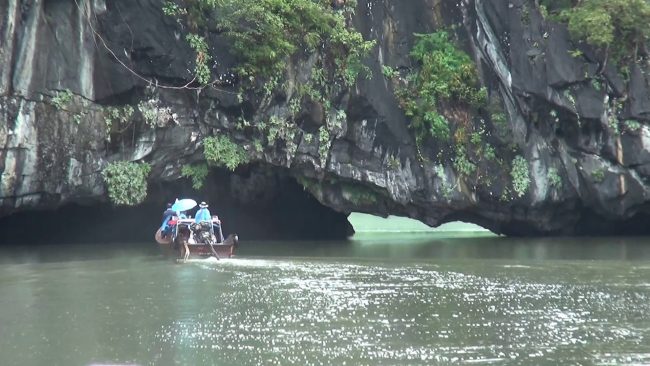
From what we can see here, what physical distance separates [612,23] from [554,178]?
4.34 meters

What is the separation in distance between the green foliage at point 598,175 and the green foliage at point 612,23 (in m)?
3.05

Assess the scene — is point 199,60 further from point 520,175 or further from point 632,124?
point 632,124

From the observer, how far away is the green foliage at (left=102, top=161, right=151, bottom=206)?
19047 mm

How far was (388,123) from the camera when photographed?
2147 centimetres

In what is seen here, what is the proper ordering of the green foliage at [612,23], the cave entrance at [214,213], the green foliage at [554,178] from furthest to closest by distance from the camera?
the cave entrance at [214,213], the green foliage at [554,178], the green foliage at [612,23]

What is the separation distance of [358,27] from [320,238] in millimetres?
7638

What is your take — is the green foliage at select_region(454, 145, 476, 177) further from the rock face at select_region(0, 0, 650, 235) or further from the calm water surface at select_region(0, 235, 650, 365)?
the calm water surface at select_region(0, 235, 650, 365)

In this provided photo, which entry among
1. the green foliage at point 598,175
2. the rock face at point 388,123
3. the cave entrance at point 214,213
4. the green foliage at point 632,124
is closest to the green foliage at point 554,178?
the rock face at point 388,123

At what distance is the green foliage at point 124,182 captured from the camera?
62.5 feet

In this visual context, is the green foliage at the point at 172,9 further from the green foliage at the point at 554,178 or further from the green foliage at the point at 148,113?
the green foliage at the point at 554,178

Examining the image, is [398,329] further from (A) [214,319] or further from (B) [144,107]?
(B) [144,107]

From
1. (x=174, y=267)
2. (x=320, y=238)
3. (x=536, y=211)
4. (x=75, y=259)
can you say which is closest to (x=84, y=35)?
(x=75, y=259)

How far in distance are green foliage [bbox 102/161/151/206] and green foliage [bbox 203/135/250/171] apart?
172 cm

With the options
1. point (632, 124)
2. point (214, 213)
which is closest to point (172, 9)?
point (214, 213)
